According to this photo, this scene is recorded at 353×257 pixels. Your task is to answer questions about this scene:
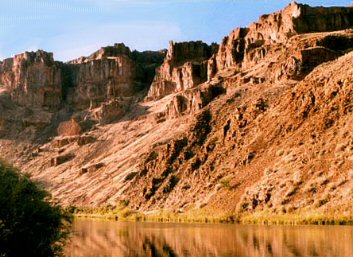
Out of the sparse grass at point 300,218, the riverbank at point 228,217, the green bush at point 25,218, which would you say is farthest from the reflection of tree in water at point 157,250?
the riverbank at point 228,217

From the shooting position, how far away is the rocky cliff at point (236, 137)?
8000 cm

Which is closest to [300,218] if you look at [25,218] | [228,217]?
[228,217]

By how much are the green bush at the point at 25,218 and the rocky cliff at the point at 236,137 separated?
8.16 meters

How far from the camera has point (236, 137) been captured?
108 m

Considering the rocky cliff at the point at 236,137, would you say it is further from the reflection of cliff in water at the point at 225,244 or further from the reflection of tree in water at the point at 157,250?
the reflection of cliff in water at the point at 225,244

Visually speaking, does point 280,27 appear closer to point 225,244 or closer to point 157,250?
point 225,244

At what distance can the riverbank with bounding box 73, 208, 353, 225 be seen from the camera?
6375 cm

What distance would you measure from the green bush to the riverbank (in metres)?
34.6

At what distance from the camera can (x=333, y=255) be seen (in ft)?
119

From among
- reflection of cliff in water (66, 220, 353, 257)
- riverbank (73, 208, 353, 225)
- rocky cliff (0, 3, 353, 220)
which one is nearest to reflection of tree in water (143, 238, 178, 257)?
reflection of cliff in water (66, 220, 353, 257)

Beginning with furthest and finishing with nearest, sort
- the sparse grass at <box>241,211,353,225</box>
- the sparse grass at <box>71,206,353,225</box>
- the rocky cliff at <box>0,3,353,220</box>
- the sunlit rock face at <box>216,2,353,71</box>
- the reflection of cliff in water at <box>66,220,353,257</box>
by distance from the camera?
the sunlit rock face at <box>216,2,353,71</box>
the rocky cliff at <box>0,3,353,220</box>
the sparse grass at <box>71,206,353,225</box>
the sparse grass at <box>241,211,353,225</box>
the reflection of cliff in water at <box>66,220,353,257</box>

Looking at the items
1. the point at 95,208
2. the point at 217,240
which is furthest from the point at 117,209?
the point at 217,240

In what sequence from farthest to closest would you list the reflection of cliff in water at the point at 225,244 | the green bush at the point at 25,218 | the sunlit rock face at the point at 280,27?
the sunlit rock face at the point at 280,27, the reflection of cliff in water at the point at 225,244, the green bush at the point at 25,218

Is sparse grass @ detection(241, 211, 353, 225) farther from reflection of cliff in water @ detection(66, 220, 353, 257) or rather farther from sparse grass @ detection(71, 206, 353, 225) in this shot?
reflection of cliff in water @ detection(66, 220, 353, 257)
